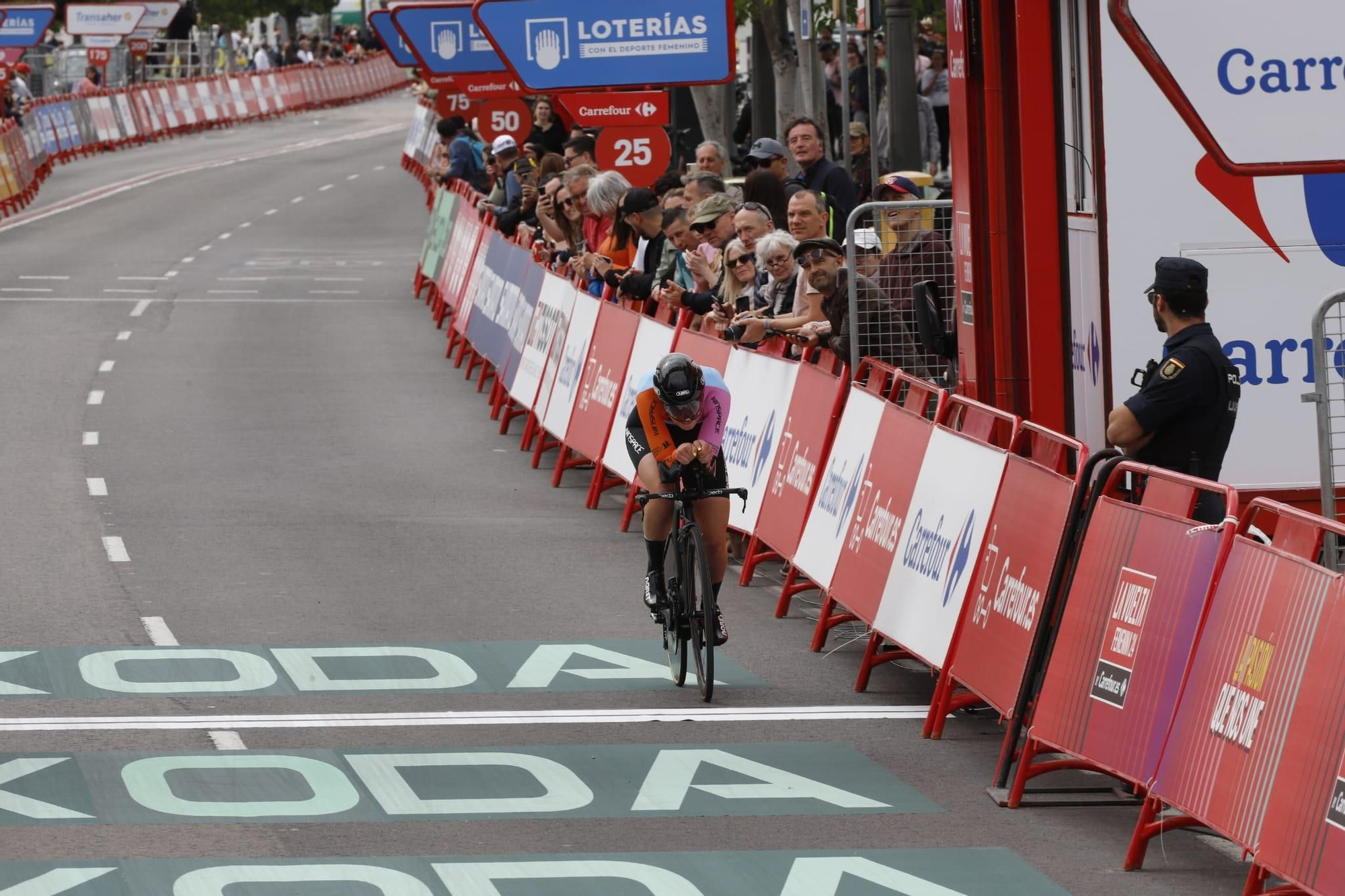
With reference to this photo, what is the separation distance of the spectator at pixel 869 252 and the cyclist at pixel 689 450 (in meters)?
2.45

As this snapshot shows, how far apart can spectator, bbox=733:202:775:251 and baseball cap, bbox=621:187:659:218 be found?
2084 millimetres

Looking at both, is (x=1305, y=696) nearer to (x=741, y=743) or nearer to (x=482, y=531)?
(x=741, y=743)

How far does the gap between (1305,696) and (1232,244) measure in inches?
159

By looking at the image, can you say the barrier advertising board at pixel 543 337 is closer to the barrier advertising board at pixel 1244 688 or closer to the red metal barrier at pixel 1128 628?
the red metal barrier at pixel 1128 628

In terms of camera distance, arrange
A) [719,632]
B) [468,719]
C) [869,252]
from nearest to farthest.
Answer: [468,719], [719,632], [869,252]

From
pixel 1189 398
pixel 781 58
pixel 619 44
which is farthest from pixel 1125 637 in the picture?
pixel 781 58

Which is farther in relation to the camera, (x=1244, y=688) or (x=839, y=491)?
(x=839, y=491)

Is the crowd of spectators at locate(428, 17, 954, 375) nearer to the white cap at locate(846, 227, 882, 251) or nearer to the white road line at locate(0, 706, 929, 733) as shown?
the white cap at locate(846, 227, 882, 251)

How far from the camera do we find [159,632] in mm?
12258

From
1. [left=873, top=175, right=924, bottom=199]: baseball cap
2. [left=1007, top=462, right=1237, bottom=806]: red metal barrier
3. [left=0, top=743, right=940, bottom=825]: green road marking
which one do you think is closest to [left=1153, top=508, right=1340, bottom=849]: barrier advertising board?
[left=1007, top=462, right=1237, bottom=806]: red metal barrier

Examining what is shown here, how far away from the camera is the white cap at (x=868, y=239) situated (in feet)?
44.1

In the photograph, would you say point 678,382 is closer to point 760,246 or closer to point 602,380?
point 760,246

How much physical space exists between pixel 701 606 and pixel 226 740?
2431 millimetres

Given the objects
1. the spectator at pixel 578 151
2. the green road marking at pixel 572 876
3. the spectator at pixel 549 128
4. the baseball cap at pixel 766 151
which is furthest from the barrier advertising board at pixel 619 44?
the green road marking at pixel 572 876
